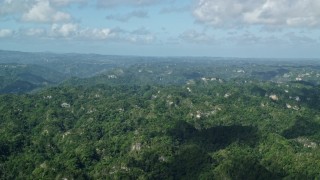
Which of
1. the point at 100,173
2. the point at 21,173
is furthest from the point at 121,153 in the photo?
the point at 21,173

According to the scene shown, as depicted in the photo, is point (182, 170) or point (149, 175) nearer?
point (149, 175)

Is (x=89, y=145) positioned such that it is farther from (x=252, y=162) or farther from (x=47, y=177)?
(x=252, y=162)

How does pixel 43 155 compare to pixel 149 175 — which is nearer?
pixel 149 175

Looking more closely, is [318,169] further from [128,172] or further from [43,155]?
[43,155]

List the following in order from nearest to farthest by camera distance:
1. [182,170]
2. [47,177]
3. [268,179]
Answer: [47,177]
[268,179]
[182,170]

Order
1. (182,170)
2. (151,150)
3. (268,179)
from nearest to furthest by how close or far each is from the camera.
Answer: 1. (268,179)
2. (182,170)
3. (151,150)

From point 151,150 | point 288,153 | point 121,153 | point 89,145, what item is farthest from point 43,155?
point 288,153

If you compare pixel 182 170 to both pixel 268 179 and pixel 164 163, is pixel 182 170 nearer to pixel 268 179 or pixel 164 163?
pixel 164 163

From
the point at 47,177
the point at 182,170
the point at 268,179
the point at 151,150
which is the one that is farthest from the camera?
the point at 151,150

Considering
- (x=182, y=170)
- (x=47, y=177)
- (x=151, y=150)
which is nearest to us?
(x=47, y=177)
